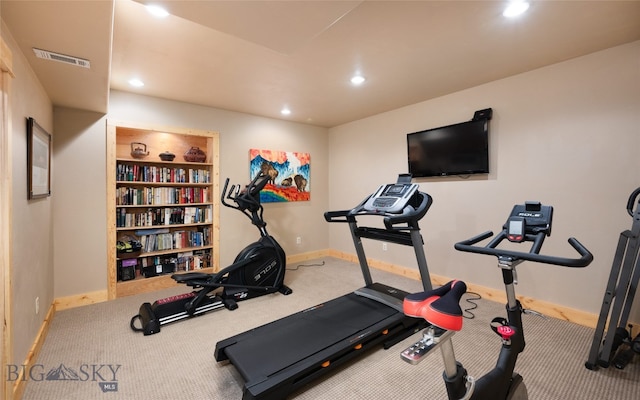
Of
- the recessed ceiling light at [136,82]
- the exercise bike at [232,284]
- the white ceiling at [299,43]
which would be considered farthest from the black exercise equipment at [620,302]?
the recessed ceiling light at [136,82]

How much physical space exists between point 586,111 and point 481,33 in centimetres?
141

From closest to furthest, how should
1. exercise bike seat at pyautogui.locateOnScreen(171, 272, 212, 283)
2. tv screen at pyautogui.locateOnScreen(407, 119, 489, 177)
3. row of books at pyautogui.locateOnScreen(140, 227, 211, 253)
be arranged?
exercise bike seat at pyautogui.locateOnScreen(171, 272, 212, 283)
tv screen at pyautogui.locateOnScreen(407, 119, 489, 177)
row of books at pyautogui.locateOnScreen(140, 227, 211, 253)

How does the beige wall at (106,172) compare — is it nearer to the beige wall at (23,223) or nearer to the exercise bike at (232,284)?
the beige wall at (23,223)

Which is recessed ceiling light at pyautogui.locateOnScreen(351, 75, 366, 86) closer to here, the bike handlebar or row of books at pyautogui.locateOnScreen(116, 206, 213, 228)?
the bike handlebar

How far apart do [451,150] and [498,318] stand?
102 inches

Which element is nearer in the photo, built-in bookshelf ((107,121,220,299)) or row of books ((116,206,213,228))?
built-in bookshelf ((107,121,220,299))

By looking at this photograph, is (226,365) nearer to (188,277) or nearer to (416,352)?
(188,277)

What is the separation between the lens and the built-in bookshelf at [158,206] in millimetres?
3574

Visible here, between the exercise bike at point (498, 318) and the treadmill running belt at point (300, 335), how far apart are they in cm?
102

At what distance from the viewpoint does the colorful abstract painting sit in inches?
183

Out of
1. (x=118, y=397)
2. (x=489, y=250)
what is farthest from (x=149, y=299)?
(x=489, y=250)

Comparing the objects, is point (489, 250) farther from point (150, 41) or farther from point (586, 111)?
point (150, 41)

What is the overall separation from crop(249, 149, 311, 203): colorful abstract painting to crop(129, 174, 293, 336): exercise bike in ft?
3.08

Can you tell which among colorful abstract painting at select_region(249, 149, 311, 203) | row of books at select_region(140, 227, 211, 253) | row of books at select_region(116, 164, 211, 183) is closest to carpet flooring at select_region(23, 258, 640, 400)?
row of books at select_region(140, 227, 211, 253)
